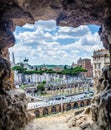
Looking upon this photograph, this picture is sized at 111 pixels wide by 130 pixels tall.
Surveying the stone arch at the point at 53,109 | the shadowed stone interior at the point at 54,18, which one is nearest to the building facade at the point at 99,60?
the stone arch at the point at 53,109

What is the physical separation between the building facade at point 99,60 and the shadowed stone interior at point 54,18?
18.2 m

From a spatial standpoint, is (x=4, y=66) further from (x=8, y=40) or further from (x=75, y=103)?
(x=75, y=103)

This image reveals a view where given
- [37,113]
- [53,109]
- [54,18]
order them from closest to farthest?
1. [54,18]
2. [37,113]
3. [53,109]

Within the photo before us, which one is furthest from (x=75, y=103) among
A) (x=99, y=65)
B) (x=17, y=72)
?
(x=17, y=72)

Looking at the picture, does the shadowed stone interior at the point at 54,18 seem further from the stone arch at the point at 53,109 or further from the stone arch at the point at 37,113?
the stone arch at the point at 53,109

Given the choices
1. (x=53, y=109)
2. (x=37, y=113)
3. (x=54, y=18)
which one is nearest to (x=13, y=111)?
(x=54, y=18)

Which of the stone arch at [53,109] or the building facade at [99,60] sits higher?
the building facade at [99,60]

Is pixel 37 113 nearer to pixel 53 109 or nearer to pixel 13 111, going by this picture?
pixel 53 109

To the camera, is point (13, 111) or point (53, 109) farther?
point (53, 109)

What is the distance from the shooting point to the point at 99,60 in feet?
139

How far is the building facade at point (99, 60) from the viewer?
3989 cm

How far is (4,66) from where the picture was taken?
1903 centimetres

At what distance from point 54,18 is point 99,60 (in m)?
21.9

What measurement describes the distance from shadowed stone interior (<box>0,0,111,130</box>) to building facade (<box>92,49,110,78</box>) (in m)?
18.2
